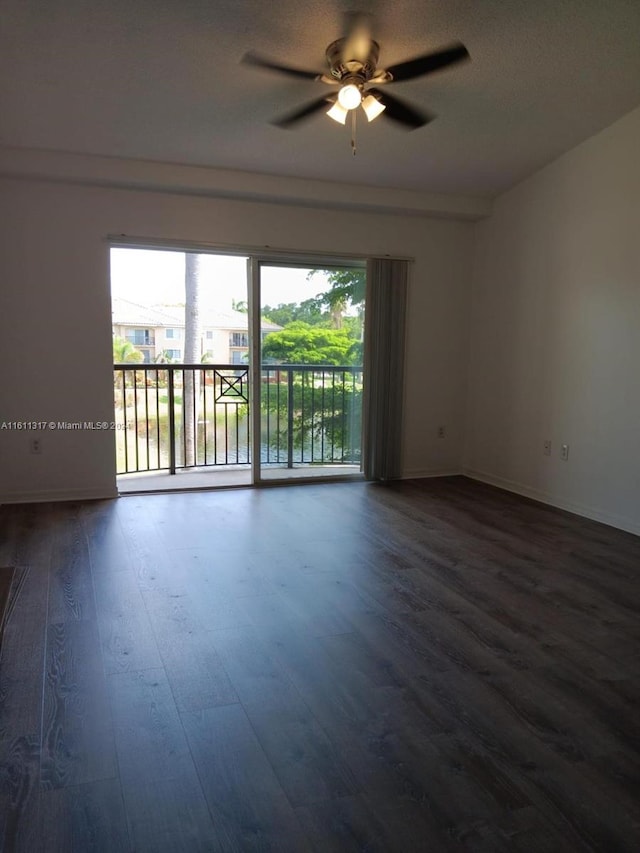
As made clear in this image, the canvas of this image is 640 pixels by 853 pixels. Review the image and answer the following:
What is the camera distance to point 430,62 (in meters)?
2.44

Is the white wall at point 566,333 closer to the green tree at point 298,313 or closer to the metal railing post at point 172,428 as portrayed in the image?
the green tree at point 298,313

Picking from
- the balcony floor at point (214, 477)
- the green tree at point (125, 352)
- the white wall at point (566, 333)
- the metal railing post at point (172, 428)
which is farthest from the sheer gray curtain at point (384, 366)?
the green tree at point (125, 352)

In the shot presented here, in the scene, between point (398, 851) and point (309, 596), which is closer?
point (398, 851)

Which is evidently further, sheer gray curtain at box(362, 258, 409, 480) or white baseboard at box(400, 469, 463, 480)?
white baseboard at box(400, 469, 463, 480)

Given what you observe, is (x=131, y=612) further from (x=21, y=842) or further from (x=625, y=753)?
(x=625, y=753)

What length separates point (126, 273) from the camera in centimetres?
478

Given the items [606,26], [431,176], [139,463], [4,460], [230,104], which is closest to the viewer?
[606,26]

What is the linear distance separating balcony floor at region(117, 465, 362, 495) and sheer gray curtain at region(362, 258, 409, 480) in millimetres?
298

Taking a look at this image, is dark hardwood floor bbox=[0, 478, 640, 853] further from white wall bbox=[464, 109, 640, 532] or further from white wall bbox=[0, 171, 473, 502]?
white wall bbox=[0, 171, 473, 502]

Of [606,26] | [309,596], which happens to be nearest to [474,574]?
[309,596]

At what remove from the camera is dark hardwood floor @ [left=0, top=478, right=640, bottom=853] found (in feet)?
4.64

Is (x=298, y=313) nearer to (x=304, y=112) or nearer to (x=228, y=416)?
(x=228, y=416)

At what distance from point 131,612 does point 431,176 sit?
384 centimetres

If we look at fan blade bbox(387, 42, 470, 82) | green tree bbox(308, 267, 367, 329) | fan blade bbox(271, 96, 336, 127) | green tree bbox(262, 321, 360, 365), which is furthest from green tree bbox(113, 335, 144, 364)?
fan blade bbox(387, 42, 470, 82)
